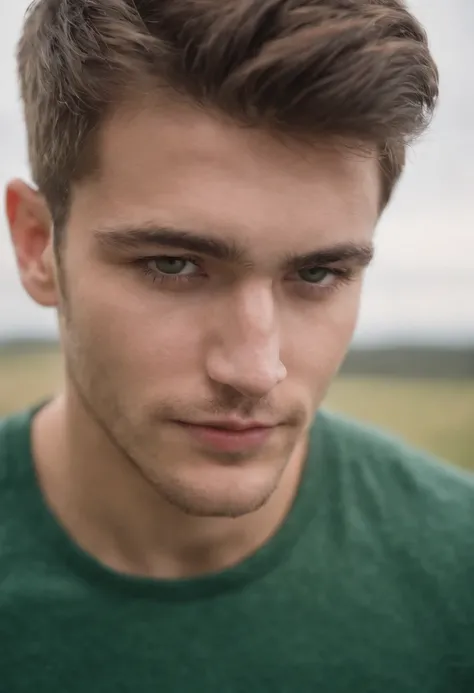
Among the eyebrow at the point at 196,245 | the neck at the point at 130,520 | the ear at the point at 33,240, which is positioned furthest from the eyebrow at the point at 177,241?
the neck at the point at 130,520

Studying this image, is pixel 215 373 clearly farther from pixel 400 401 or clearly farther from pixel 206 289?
pixel 400 401

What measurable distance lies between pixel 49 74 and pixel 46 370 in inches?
22.9

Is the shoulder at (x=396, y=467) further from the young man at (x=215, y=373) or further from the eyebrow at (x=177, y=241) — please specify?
the eyebrow at (x=177, y=241)

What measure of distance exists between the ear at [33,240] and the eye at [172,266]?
141 mm

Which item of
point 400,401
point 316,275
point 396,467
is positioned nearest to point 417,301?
point 400,401

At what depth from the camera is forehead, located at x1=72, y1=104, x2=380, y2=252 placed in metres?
A: 0.62

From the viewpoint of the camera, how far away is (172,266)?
2.16 ft

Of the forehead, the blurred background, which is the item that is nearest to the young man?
the forehead

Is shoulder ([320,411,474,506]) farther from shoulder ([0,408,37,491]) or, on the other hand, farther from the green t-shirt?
shoulder ([0,408,37,491])

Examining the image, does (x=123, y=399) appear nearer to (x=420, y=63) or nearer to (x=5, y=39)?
(x=420, y=63)

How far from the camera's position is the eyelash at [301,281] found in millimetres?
658

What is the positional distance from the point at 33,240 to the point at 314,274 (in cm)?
30

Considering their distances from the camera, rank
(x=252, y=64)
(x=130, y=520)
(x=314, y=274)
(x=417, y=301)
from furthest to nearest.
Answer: (x=417, y=301)
(x=130, y=520)
(x=314, y=274)
(x=252, y=64)

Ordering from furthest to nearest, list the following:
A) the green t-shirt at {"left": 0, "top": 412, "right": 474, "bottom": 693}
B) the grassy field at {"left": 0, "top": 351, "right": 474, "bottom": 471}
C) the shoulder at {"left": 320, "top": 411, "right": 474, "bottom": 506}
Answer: the grassy field at {"left": 0, "top": 351, "right": 474, "bottom": 471}
the shoulder at {"left": 320, "top": 411, "right": 474, "bottom": 506}
the green t-shirt at {"left": 0, "top": 412, "right": 474, "bottom": 693}
